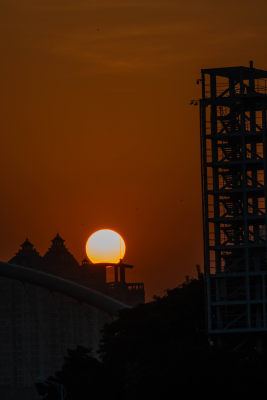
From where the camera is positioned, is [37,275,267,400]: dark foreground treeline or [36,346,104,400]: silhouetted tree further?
[36,346,104,400]: silhouetted tree

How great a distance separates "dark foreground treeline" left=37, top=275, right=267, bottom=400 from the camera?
4050 inches

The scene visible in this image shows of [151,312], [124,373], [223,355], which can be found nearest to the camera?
[223,355]

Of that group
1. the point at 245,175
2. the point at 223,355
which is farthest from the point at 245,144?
the point at 223,355

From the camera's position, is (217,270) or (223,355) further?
(217,270)

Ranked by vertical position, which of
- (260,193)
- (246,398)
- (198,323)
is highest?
(260,193)

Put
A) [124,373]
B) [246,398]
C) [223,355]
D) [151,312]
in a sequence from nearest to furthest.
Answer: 1. [246,398]
2. [223,355]
3. [124,373]
4. [151,312]

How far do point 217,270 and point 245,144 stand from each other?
9164mm

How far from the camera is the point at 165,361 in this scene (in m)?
112

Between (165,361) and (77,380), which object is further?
(77,380)

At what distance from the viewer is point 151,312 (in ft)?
424

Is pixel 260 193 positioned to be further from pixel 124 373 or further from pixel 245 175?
pixel 124 373

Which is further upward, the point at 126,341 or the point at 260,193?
the point at 260,193

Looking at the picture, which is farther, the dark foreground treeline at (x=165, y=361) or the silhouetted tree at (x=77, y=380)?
the silhouetted tree at (x=77, y=380)

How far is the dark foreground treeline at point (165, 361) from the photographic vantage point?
102875mm
